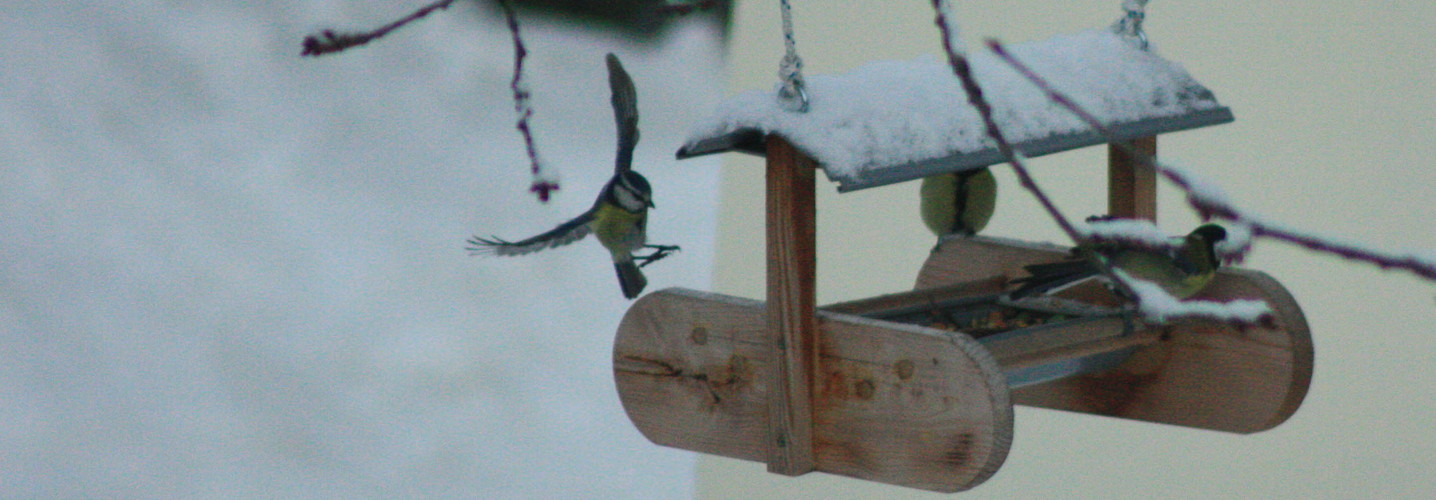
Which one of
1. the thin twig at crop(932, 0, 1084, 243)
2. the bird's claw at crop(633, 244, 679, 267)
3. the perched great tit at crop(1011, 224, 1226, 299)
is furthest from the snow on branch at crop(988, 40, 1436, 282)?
the perched great tit at crop(1011, 224, 1226, 299)

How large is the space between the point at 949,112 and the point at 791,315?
0.83 ft

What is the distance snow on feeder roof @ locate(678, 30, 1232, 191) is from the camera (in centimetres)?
137

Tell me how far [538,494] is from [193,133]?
118cm

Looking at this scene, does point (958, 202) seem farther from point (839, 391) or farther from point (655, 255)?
point (655, 255)

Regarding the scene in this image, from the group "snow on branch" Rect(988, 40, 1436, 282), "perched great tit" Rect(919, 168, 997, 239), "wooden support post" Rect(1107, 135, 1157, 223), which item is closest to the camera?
"snow on branch" Rect(988, 40, 1436, 282)

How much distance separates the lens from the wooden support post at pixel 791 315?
4.73ft

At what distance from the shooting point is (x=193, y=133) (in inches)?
127

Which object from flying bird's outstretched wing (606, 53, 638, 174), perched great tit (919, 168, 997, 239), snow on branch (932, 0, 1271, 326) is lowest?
snow on branch (932, 0, 1271, 326)

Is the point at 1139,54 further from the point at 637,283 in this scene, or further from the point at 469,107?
the point at 469,107

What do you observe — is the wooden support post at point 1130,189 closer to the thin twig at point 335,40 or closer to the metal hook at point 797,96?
the metal hook at point 797,96

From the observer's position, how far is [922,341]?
141cm

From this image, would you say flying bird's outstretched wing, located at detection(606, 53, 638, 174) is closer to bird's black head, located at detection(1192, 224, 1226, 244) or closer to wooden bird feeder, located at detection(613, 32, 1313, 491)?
wooden bird feeder, located at detection(613, 32, 1313, 491)

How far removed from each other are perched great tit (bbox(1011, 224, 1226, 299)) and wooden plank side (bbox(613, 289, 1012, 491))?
14.8 inches

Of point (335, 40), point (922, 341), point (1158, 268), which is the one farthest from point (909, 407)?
point (335, 40)
